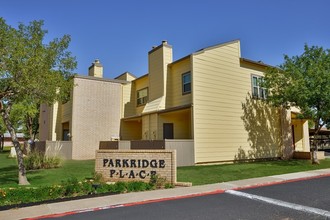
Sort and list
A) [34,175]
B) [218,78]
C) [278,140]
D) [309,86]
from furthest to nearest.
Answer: [278,140], [218,78], [309,86], [34,175]

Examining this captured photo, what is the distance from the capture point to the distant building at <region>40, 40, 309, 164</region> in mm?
18203

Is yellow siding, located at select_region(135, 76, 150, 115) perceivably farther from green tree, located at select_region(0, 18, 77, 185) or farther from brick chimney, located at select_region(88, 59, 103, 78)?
green tree, located at select_region(0, 18, 77, 185)

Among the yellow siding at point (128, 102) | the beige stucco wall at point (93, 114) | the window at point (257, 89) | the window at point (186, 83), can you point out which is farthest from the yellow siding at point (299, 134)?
the beige stucco wall at point (93, 114)

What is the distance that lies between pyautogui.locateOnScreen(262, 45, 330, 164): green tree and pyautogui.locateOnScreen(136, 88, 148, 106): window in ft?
31.5

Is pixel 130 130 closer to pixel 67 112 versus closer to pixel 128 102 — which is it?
pixel 128 102

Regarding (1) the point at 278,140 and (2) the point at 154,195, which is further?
(1) the point at 278,140

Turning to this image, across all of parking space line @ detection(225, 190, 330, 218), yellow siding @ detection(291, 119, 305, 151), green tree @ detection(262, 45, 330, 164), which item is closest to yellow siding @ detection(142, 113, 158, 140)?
green tree @ detection(262, 45, 330, 164)

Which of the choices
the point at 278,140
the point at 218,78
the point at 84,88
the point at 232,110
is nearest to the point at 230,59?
the point at 218,78

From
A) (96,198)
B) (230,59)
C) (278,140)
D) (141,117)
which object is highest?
(230,59)

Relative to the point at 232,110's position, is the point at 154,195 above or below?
below

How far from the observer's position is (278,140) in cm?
2214

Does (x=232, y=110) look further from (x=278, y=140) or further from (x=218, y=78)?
(x=278, y=140)

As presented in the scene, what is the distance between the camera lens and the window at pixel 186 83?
62.5 feet

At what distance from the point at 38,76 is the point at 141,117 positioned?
468 inches
